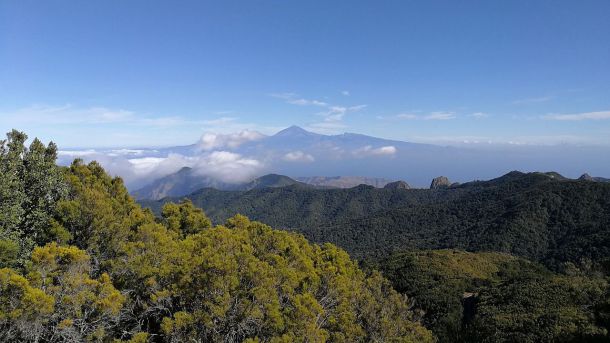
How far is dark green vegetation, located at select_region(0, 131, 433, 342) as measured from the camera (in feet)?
48.6

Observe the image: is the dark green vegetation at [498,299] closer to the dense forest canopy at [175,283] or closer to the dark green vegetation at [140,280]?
the dense forest canopy at [175,283]

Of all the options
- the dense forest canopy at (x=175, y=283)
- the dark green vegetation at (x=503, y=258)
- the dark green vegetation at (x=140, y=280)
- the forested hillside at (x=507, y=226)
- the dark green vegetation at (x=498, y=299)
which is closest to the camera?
the dark green vegetation at (x=140, y=280)

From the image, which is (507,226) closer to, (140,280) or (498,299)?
(498,299)

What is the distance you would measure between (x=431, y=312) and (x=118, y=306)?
5344 centimetres

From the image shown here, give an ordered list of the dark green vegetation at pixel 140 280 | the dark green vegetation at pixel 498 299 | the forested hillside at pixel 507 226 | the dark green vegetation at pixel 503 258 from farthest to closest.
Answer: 1. the forested hillside at pixel 507 226
2. the dark green vegetation at pixel 503 258
3. the dark green vegetation at pixel 498 299
4. the dark green vegetation at pixel 140 280

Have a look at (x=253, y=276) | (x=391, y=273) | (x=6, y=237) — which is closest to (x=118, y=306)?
(x=253, y=276)

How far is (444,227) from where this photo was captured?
518 ft

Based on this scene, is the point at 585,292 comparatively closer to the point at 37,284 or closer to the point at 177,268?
the point at 177,268

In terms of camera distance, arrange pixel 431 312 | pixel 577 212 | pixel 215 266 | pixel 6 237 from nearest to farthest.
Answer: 1. pixel 215 266
2. pixel 6 237
3. pixel 431 312
4. pixel 577 212

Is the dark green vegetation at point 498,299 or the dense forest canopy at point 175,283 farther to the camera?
the dark green vegetation at point 498,299

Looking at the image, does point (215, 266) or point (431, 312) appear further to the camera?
point (431, 312)

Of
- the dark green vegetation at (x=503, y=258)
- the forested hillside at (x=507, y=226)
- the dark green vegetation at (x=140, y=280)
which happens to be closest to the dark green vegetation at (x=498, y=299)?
the dark green vegetation at (x=503, y=258)

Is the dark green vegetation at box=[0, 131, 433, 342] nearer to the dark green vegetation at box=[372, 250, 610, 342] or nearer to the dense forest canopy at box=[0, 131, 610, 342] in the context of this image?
the dense forest canopy at box=[0, 131, 610, 342]

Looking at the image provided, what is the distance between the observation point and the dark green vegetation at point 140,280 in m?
14.8
